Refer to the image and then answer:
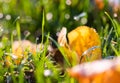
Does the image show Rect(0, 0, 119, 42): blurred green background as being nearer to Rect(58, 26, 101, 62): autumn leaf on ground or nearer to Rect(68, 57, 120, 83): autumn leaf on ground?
Rect(58, 26, 101, 62): autumn leaf on ground

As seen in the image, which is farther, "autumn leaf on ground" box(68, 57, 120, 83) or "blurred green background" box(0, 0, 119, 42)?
"blurred green background" box(0, 0, 119, 42)

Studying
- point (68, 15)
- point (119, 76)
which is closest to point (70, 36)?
point (119, 76)

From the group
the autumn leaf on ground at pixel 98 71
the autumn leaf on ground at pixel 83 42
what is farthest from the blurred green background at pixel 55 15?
the autumn leaf on ground at pixel 98 71

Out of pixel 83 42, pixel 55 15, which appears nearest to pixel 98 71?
pixel 83 42

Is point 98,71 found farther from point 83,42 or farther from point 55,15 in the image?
point 55,15

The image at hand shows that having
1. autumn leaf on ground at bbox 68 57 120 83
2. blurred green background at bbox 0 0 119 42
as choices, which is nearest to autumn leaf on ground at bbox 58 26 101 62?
autumn leaf on ground at bbox 68 57 120 83

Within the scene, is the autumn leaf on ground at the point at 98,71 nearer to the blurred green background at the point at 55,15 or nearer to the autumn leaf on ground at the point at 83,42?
the autumn leaf on ground at the point at 83,42

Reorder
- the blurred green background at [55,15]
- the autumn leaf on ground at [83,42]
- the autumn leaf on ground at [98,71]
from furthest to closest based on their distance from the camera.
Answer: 1. the blurred green background at [55,15]
2. the autumn leaf on ground at [83,42]
3. the autumn leaf on ground at [98,71]

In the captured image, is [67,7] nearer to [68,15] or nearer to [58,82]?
[68,15]
